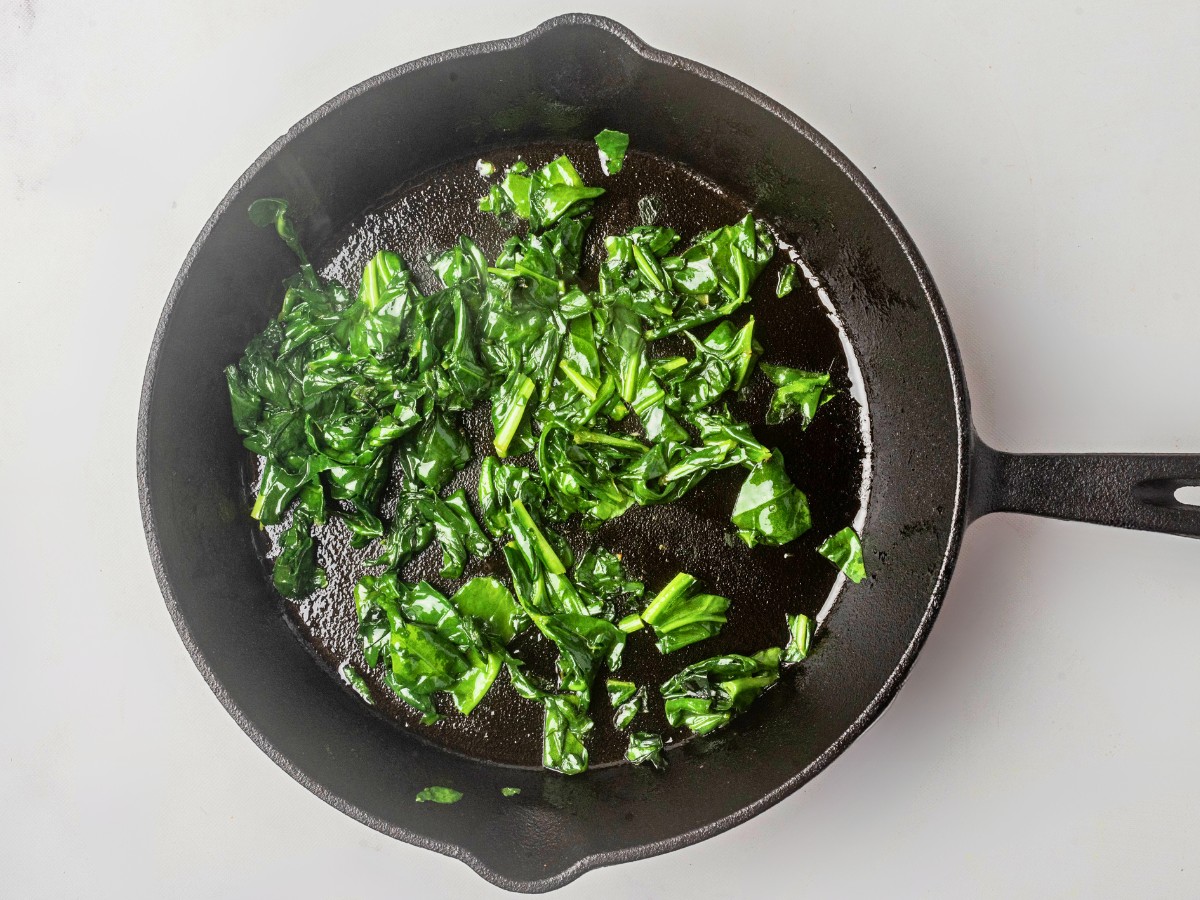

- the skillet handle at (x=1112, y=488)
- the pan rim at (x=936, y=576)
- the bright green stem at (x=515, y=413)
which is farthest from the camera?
the bright green stem at (x=515, y=413)

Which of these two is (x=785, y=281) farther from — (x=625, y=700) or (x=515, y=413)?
(x=625, y=700)

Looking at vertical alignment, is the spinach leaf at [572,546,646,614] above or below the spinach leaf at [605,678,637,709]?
above

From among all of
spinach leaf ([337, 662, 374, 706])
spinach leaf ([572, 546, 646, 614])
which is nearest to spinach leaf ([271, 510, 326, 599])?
spinach leaf ([337, 662, 374, 706])

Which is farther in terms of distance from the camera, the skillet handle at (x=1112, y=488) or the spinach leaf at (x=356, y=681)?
the spinach leaf at (x=356, y=681)

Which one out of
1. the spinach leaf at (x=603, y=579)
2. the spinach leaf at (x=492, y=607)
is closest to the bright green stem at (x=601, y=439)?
the spinach leaf at (x=603, y=579)

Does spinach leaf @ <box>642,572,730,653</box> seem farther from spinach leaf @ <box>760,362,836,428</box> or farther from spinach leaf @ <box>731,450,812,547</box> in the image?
spinach leaf @ <box>760,362,836,428</box>

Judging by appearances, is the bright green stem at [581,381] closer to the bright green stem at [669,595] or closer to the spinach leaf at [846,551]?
the bright green stem at [669,595]

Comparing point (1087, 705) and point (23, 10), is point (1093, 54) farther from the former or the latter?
point (23, 10)

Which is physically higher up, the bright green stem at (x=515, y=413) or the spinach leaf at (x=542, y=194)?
the spinach leaf at (x=542, y=194)
